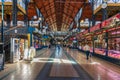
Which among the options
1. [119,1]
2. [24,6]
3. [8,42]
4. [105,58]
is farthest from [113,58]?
[24,6]

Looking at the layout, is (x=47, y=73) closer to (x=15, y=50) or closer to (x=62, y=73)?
(x=62, y=73)

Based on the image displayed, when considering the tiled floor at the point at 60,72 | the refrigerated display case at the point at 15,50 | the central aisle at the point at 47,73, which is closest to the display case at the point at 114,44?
the tiled floor at the point at 60,72

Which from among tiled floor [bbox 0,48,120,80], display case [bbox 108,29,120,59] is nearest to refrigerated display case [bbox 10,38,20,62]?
tiled floor [bbox 0,48,120,80]

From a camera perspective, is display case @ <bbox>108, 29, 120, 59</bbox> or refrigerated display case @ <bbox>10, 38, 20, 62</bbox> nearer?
display case @ <bbox>108, 29, 120, 59</bbox>

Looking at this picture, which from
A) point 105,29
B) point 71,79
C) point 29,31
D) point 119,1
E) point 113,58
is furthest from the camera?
point 119,1

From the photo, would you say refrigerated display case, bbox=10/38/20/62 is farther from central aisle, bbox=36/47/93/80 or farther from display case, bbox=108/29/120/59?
display case, bbox=108/29/120/59

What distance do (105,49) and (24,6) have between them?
1798 cm

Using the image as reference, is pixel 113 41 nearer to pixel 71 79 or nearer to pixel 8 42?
pixel 8 42

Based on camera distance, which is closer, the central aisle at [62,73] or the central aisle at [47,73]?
the central aisle at [47,73]

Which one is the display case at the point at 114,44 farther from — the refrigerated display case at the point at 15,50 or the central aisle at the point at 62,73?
the refrigerated display case at the point at 15,50

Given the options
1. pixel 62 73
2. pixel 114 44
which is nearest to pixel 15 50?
pixel 114 44

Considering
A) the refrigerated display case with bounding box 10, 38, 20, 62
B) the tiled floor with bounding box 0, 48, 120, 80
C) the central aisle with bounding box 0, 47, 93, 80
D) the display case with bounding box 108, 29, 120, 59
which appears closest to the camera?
the central aisle with bounding box 0, 47, 93, 80

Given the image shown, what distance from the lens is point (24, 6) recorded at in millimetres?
43688

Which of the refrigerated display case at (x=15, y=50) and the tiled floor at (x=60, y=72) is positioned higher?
the refrigerated display case at (x=15, y=50)
